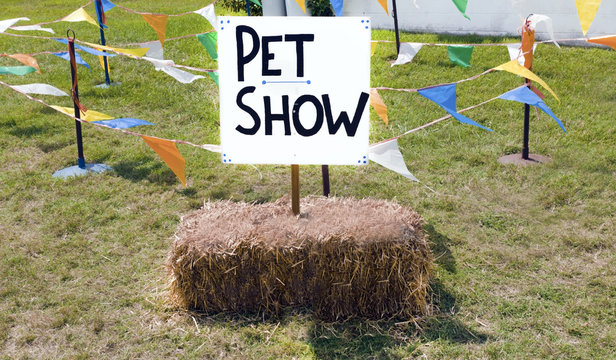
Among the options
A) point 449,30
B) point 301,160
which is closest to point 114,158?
point 301,160

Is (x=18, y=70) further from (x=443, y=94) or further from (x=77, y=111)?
(x=443, y=94)

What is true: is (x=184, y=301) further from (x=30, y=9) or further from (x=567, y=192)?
(x=30, y=9)

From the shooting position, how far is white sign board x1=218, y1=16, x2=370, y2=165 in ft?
11.2

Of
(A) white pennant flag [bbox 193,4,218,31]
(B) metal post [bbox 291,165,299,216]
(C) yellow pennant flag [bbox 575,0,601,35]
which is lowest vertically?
→ (B) metal post [bbox 291,165,299,216]

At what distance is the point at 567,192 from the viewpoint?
5.33 meters

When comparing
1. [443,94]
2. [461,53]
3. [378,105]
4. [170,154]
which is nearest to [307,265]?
[170,154]

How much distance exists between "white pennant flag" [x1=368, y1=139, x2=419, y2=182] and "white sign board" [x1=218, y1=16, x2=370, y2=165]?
0.74 metres

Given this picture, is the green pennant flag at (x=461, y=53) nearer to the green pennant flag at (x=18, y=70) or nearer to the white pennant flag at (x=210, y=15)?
the white pennant flag at (x=210, y=15)

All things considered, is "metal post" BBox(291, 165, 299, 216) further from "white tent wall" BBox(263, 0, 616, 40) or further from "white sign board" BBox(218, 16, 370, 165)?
"white tent wall" BBox(263, 0, 616, 40)

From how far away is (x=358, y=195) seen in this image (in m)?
5.40

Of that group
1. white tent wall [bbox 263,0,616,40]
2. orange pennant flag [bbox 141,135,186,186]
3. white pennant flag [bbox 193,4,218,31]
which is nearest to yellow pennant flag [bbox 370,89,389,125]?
orange pennant flag [bbox 141,135,186,186]

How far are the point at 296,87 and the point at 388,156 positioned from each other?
40.6 inches

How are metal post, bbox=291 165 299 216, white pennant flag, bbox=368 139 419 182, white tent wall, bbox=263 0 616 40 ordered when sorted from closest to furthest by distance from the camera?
metal post, bbox=291 165 299 216 < white pennant flag, bbox=368 139 419 182 < white tent wall, bbox=263 0 616 40

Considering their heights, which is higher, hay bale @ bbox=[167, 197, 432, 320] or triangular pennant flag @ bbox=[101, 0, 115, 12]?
triangular pennant flag @ bbox=[101, 0, 115, 12]
